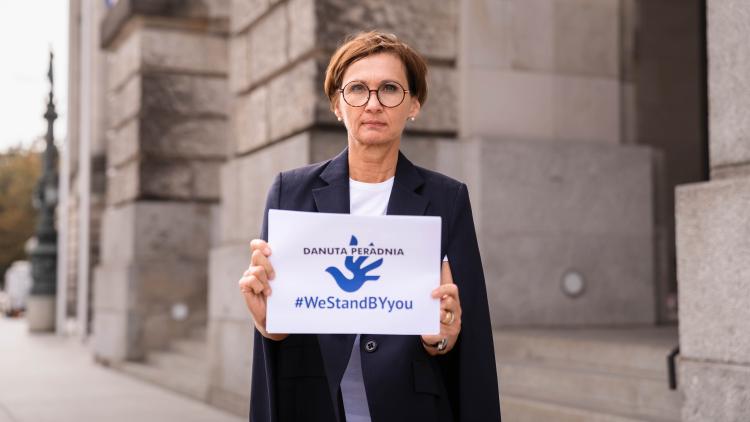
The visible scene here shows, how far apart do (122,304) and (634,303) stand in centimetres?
668

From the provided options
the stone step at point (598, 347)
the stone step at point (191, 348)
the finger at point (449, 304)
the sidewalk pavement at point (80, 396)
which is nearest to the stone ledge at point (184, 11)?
the stone step at point (191, 348)

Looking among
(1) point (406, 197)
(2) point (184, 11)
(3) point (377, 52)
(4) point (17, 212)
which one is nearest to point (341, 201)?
(1) point (406, 197)

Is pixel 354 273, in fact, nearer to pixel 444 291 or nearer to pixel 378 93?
pixel 444 291

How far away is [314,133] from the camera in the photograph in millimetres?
7215

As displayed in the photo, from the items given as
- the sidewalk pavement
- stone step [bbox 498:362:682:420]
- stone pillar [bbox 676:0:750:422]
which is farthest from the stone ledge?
stone pillar [bbox 676:0:750:422]

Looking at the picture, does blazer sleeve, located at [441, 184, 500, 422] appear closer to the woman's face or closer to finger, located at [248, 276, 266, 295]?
the woman's face

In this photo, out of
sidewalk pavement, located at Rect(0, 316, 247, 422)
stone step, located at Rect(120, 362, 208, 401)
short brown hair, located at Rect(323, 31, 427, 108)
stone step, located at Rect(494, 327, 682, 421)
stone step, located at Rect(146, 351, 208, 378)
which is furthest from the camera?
stone step, located at Rect(146, 351, 208, 378)

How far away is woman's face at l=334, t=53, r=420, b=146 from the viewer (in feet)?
7.83

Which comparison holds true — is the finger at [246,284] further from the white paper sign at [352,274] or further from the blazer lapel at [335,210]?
the blazer lapel at [335,210]

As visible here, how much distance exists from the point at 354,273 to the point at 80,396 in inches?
300

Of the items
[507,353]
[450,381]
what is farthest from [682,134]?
[450,381]

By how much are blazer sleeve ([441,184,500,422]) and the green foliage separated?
191ft

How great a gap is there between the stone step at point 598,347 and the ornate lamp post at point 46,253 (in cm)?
1589

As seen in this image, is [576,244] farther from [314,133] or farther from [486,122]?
[314,133]
